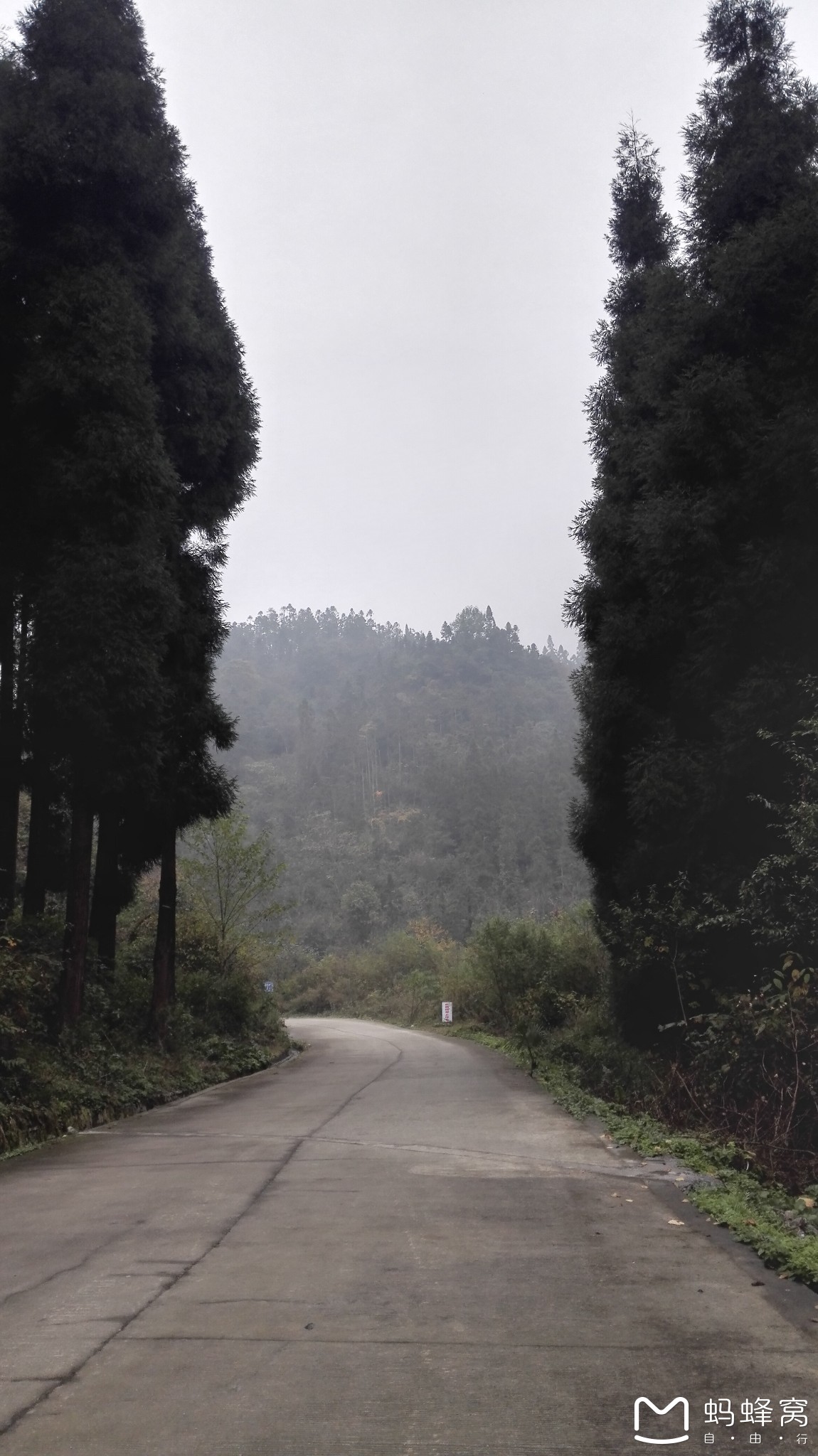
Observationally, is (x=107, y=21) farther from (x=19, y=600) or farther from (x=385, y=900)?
(x=385, y=900)

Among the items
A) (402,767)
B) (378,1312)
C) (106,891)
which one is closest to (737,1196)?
(378,1312)

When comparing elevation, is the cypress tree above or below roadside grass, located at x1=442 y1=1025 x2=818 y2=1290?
above

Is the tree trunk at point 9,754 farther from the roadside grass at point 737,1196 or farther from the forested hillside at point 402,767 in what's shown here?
the forested hillside at point 402,767

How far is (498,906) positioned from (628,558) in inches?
2752

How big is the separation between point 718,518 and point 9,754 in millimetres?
12823

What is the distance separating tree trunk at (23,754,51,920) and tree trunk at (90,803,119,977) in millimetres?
1004

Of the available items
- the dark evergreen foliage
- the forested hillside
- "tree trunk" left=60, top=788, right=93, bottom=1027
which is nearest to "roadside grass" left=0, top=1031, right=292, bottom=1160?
"tree trunk" left=60, top=788, right=93, bottom=1027

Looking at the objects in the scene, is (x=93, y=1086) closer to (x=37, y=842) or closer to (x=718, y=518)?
(x=37, y=842)

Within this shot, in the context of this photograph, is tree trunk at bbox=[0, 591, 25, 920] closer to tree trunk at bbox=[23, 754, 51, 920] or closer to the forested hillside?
tree trunk at bbox=[23, 754, 51, 920]

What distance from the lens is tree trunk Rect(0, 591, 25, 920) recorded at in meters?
18.0

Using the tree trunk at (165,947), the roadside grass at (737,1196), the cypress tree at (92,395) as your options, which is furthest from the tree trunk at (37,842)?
the roadside grass at (737,1196)

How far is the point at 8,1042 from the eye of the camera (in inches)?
459

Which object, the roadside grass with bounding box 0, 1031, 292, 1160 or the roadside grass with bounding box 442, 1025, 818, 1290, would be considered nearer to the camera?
the roadside grass with bounding box 442, 1025, 818, 1290

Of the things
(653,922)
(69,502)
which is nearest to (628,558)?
(653,922)
